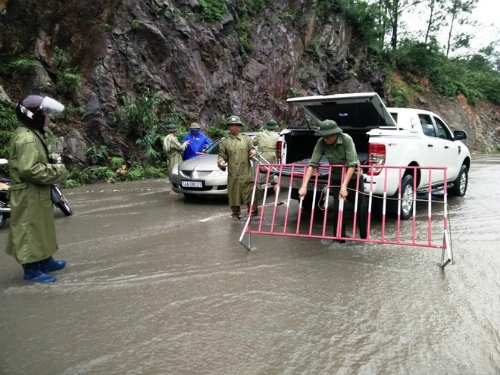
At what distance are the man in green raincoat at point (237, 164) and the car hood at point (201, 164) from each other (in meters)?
1.71

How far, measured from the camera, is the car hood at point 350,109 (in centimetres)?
636

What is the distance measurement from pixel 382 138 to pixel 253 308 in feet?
11.5

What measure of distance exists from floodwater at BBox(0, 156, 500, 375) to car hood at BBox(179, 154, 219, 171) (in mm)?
2959

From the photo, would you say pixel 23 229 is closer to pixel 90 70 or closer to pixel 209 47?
pixel 90 70

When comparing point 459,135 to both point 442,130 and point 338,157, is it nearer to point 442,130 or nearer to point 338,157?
point 442,130

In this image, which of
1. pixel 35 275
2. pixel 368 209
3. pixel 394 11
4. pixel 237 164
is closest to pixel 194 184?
pixel 237 164

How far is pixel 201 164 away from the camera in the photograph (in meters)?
8.98

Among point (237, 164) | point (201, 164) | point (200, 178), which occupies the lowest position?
point (200, 178)

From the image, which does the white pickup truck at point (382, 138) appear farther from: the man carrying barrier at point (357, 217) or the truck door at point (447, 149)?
the man carrying barrier at point (357, 217)

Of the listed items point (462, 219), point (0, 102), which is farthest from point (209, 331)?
point (0, 102)

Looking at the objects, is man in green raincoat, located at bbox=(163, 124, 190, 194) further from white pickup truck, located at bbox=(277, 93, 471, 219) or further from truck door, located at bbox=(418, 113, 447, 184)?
truck door, located at bbox=(418, 113, 447, 184)

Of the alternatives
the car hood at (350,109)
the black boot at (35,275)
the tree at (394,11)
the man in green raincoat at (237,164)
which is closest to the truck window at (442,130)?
the car hood at (350,109)

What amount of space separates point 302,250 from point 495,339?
256 centimetres

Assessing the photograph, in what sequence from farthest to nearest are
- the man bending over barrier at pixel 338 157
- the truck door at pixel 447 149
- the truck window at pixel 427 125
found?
1. the truck door at pixel 447 149
2. the truck window at pixel 427 125
3. the man bending over barrier at pixel 338 157
